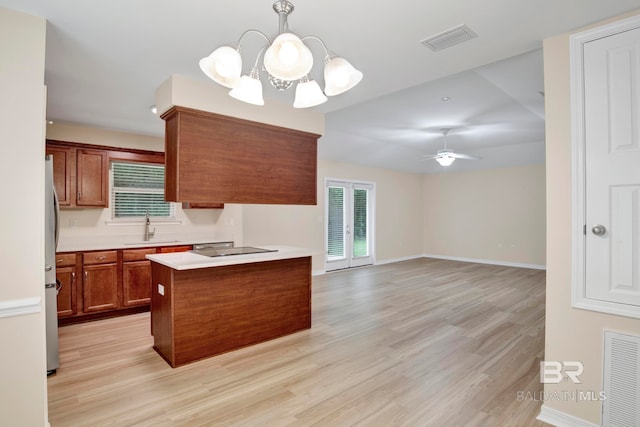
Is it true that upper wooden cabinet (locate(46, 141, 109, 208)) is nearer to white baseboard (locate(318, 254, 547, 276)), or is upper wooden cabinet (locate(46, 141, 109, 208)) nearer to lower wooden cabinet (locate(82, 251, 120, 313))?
lower wooden cabinet (locate(82, 251, 120, 313))

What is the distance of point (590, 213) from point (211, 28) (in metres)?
2.65

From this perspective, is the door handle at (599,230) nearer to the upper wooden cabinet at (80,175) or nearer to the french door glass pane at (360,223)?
the upper wooden cabinet at (80,175)

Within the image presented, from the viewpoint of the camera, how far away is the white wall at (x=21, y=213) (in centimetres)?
184

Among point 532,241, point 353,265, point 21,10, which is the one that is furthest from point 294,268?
point 532,241

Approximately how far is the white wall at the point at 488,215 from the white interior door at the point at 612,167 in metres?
6.44

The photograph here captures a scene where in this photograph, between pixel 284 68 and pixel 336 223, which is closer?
pixel 284 68

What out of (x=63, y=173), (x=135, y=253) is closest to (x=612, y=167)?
(x=135, y=253)

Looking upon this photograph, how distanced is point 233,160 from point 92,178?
246 centimetres

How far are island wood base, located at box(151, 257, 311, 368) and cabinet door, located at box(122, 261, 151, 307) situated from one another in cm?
129

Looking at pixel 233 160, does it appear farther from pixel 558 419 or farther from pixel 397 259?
pixel 397 259

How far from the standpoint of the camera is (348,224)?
25.7ft

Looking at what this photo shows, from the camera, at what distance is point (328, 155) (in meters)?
6.93

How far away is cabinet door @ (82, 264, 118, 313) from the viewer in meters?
4.06

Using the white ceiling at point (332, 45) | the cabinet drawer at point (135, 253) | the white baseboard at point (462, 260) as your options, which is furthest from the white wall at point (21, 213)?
the white baseboard at point (462, 260)
